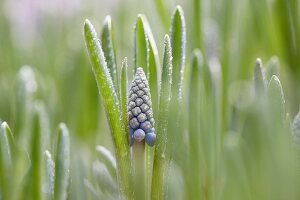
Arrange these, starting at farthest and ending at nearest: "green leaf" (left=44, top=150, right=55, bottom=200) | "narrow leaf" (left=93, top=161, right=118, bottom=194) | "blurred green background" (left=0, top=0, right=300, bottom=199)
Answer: "blurred green background" (left=0, top=0, right=300, bottom=199) → "narrow leaf" (left=93, top=161, right=118, bottom=194) → "green leaf" (left=44, top=150, right=55, bottom=200)

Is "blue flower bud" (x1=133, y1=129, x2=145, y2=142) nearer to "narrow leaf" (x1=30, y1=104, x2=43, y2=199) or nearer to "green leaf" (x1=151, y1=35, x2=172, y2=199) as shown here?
"green leaf" (x1=151, y1=35, x2=172, y2=199)

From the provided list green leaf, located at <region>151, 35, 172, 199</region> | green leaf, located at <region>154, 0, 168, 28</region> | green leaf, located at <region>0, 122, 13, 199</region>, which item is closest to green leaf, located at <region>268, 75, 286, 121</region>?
green leaf, located at <region>151, 35, 172, 199</region>

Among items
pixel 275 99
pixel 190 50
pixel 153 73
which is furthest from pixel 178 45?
pixel 190 50

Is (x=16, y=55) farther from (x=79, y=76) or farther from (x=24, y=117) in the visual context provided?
(x=24, y=117)

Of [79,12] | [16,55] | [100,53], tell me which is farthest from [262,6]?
[79,12]

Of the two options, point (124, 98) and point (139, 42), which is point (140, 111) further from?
point (139, 42)

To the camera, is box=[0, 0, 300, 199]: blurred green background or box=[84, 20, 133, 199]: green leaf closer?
box=[84, 20, 133, 199]: green leaf
